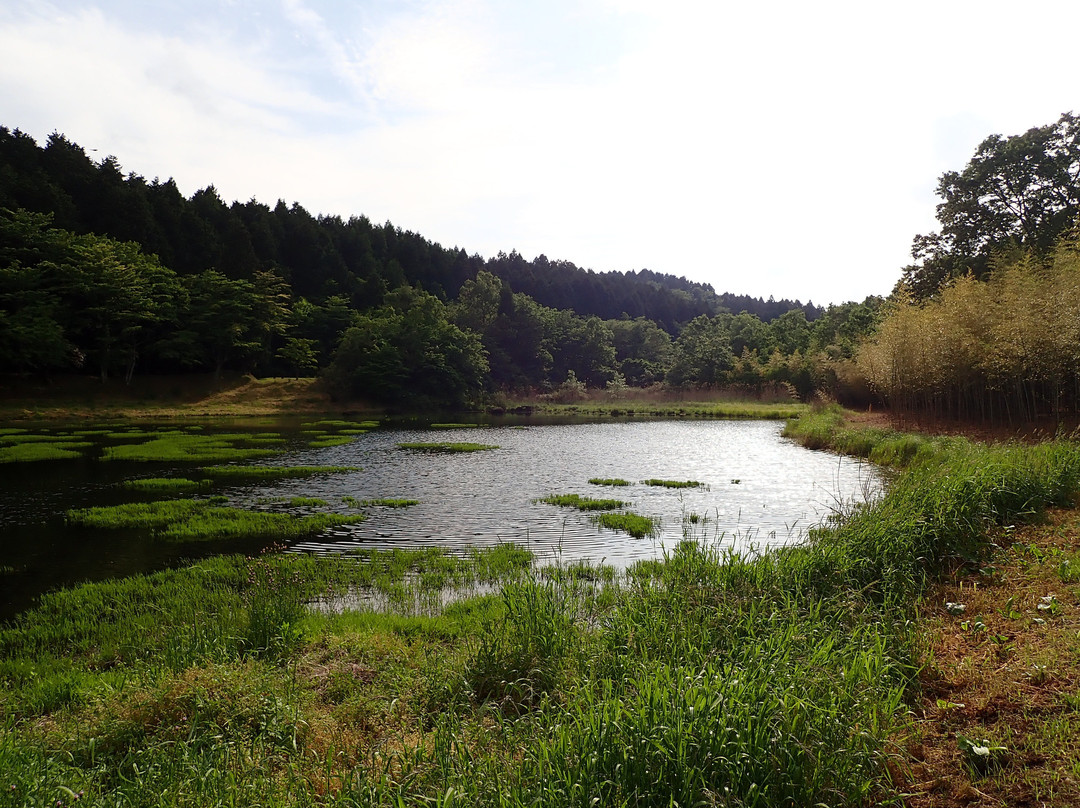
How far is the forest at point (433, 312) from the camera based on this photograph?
25.3 metres

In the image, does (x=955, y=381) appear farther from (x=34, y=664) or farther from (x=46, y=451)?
(x=46, y=451)

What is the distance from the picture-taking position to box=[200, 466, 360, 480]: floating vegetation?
68.1ft

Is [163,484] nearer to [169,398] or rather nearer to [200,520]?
[200,520]

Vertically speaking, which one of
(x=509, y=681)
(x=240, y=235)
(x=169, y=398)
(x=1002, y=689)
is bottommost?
(x=509, y=681)

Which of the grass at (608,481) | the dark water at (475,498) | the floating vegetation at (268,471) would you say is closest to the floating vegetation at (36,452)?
the dark water at (475,498)

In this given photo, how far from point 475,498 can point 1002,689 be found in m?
14.1

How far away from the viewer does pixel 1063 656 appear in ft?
16.4

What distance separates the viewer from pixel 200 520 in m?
14.1

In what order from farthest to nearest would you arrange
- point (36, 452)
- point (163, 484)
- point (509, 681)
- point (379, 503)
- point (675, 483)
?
1. point (36, 452)
2. point (675, 483)
3. point (163, 484)
4. point (379, 503)
5. point (509, 681)

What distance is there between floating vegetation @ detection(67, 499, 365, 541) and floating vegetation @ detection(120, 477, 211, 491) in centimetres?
260

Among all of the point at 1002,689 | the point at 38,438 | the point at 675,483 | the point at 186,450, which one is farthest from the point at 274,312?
the point at 1002,689

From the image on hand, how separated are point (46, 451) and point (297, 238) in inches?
2481

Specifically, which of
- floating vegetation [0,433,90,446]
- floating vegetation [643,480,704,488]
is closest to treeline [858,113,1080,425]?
floating vegetation [643,480,704,488]

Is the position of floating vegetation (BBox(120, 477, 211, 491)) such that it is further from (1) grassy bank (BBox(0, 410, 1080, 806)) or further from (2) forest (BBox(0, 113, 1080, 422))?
(2) forest (BBox(0, 113, 1080, 422))
